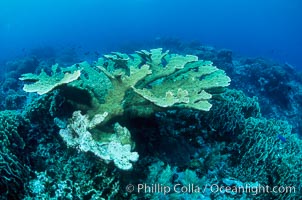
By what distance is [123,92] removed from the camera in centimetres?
388

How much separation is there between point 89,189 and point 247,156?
260cm

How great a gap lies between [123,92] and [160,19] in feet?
254

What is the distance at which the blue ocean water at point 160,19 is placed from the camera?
223 feet

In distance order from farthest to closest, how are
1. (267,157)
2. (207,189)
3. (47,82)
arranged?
(267,157) < (207,189) < (47,82)

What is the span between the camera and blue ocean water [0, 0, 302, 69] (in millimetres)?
67938

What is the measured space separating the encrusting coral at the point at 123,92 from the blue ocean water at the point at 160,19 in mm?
52675

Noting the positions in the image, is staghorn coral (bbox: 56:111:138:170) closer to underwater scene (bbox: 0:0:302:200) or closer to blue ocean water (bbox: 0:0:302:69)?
underwater scene (bbox: 0:0:302:200)

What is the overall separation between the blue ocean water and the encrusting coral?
5267 centimetres

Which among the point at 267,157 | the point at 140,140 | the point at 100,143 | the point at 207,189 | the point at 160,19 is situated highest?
the point at 100,143

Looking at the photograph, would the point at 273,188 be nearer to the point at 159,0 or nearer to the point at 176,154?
the point at 176,154

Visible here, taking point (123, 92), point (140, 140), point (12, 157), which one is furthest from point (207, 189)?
point (12, 157)

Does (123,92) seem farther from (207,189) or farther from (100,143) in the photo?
(207,189)

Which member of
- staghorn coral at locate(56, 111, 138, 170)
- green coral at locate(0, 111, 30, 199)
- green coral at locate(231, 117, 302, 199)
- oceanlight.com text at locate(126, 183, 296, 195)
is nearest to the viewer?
staghorn coral at locate(56, 111, 138, 170)

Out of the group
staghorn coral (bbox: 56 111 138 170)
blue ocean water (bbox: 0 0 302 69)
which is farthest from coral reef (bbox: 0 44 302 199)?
blue ocean water (bbox: 0 0 302 69)
